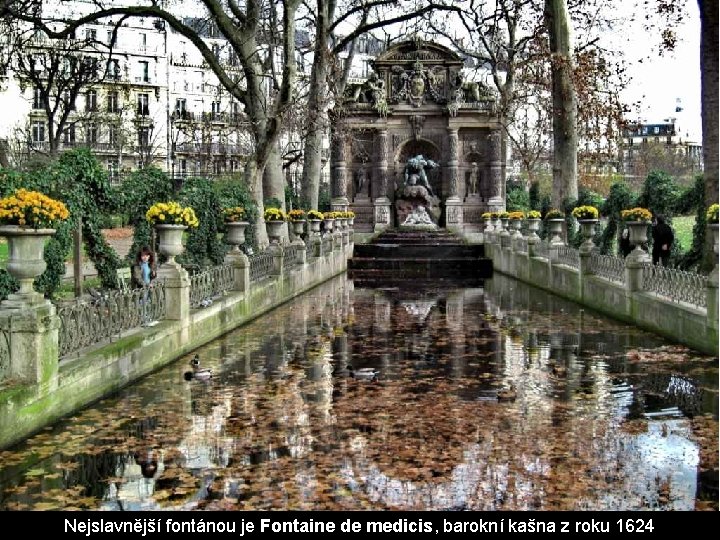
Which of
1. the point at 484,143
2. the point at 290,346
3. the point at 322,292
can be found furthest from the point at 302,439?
the point at 484,143

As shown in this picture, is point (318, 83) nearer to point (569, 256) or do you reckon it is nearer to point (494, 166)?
point (569, 256)

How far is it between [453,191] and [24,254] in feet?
142

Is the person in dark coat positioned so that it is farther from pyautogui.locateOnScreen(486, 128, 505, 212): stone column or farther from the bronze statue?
pyautogui.locateOnScreen(486, 128, 505, 212): stone column

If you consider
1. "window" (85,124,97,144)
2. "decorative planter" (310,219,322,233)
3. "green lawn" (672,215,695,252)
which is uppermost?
"window" (85,124,97,144)

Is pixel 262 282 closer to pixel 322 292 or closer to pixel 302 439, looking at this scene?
pixel 322 292

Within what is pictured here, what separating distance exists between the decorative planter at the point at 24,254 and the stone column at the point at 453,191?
4198 centimetres

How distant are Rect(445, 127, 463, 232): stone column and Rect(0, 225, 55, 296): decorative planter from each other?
4198 cm

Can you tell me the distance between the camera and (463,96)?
53.4 m

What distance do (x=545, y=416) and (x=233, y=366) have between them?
203 inches

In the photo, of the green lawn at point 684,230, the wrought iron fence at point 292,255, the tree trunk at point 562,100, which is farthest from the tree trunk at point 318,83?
the green lawn at point 684,230

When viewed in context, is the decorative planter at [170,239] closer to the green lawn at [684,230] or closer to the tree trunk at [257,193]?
the tree trunk at [257,193]

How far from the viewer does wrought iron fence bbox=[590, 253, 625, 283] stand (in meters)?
20.0

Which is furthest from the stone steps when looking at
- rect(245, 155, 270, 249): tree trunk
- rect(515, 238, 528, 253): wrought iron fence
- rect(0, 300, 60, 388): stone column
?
rect(0, 300, 60, 388): stone column
